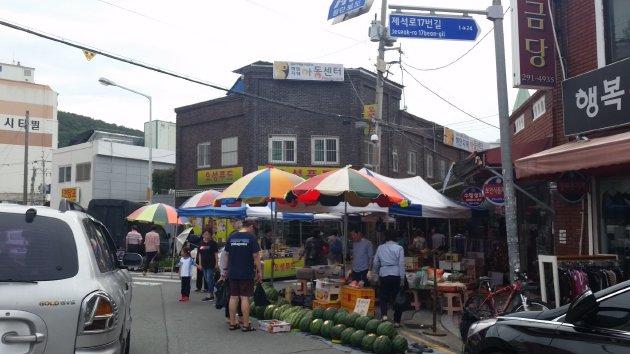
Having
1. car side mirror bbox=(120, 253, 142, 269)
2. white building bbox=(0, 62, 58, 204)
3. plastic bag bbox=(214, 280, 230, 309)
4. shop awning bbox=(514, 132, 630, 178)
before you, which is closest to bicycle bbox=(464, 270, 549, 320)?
shop awning bbox=(514, 132, 630, 178)

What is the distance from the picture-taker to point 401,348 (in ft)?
25.1

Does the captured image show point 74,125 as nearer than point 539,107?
No

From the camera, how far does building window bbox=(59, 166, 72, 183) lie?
42000mm

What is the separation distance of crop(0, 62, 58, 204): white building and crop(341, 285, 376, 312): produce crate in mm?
67146

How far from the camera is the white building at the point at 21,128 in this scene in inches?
2749

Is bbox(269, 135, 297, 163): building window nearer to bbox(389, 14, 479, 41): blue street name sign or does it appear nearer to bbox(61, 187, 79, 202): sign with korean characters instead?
bbox(389, 14, 479, 41): blue street name sign

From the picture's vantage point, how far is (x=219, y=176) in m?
28.8

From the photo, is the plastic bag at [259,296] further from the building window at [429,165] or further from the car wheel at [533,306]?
the building window at [429,165]

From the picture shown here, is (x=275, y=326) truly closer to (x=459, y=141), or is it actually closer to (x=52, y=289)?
(x=52, y=289)

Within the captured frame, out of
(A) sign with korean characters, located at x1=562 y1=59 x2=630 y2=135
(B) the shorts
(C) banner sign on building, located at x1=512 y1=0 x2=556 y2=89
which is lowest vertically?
(B) the shorts

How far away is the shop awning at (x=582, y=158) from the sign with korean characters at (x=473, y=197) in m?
4.32

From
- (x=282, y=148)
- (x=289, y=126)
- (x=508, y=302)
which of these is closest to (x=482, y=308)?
(x=508, y=302)

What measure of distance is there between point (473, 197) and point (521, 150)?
3.00 meters

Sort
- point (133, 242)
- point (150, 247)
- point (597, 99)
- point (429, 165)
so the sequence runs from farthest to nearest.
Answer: point (429, 165) → point (150, 247) → point (133, 242) → point (597, 99)
